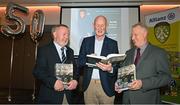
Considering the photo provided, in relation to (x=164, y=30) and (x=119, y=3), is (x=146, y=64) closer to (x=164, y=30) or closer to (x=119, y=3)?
(x=164, y=30)

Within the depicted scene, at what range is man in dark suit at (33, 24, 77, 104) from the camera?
2359 mm

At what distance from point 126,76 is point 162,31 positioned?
2290 mm

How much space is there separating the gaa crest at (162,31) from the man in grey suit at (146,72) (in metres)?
1.93

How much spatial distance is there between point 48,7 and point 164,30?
A: 3.55 metres

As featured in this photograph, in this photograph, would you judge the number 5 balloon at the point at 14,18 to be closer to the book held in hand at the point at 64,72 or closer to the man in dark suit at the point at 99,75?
the man in dark suit at the point at 99,75

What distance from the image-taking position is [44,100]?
2.42 metres

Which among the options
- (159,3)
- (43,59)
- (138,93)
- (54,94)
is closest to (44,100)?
(54,94)

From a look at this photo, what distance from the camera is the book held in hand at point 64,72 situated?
235 centimetres

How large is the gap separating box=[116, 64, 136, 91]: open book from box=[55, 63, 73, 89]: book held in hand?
490 mm

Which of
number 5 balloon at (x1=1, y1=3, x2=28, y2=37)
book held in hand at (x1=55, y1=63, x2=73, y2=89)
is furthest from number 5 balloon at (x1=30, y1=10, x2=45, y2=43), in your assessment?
book held in hand at (x1=55, y1=63, x2=73, y2=89)

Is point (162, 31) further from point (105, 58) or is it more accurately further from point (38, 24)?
point (38, 24)

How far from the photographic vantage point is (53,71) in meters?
2.44

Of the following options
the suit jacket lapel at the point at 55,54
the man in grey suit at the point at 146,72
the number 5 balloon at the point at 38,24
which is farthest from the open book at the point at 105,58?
the number 5 balloon at the point at 38,24

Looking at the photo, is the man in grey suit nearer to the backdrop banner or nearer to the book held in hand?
the book held in hand
